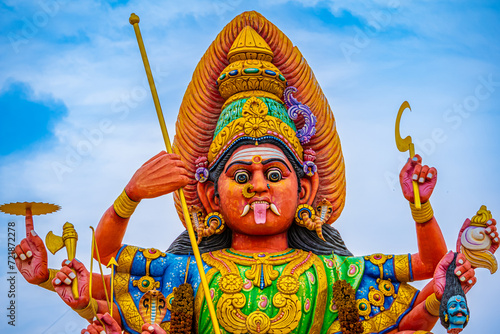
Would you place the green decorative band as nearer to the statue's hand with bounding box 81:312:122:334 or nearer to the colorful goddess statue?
the colorful goddess statue

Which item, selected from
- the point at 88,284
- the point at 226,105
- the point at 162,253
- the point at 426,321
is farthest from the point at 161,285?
the point at 426,321

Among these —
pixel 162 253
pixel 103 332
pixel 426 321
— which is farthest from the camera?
pixel 162 253

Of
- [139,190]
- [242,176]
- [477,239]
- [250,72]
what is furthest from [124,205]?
[477,239]

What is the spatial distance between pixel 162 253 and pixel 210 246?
541mm

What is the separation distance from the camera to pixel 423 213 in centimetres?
859

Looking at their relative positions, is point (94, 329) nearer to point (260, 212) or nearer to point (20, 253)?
point (20, 253)

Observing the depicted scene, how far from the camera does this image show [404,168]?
8.44 metres

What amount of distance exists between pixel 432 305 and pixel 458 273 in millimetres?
655

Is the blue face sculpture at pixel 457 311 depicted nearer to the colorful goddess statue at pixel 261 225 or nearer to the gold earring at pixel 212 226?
the colorful goddess statue at pixel 261 225

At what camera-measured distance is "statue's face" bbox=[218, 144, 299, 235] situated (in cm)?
916

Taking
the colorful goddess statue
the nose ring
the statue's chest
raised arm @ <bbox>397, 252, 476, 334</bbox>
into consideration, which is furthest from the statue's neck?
raised arm @ <bbox>397, 252, 476, 334</bbox>

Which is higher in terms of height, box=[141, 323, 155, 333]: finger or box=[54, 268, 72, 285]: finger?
box=[54, 268, 72, 285]: finger

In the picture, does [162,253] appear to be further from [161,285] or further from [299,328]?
[299,328]

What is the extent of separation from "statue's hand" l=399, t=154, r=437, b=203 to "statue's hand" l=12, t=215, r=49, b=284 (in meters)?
3.39
